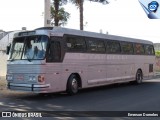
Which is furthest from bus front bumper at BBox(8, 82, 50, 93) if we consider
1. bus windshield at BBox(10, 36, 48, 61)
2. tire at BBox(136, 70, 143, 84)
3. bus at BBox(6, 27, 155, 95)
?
tire at BBox(136, 70, 143, 84)

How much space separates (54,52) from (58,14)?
11519 mm

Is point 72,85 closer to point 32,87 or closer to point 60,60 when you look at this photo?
point 60,60

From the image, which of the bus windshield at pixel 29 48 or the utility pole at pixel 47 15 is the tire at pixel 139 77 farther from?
the bus windshield at pixel 29 48

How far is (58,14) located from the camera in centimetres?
2794

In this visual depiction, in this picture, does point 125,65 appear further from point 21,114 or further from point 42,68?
point 21,114

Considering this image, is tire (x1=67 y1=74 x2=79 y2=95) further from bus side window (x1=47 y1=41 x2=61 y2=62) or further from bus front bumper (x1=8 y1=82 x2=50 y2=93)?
bus front bumper (x1=8 y1=82 x2=50 y2=93)

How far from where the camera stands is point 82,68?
1894cm

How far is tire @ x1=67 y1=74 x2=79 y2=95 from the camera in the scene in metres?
17.7

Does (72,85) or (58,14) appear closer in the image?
(72,85)

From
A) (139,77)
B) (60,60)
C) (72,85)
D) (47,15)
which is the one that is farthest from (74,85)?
(139,77)

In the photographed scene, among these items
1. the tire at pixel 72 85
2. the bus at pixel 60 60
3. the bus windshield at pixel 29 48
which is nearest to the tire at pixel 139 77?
the bus at pixel 60 60

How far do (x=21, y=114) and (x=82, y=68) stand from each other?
24.1ft

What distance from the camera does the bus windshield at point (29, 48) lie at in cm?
1642

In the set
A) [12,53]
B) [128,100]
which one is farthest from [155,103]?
[12,53]
